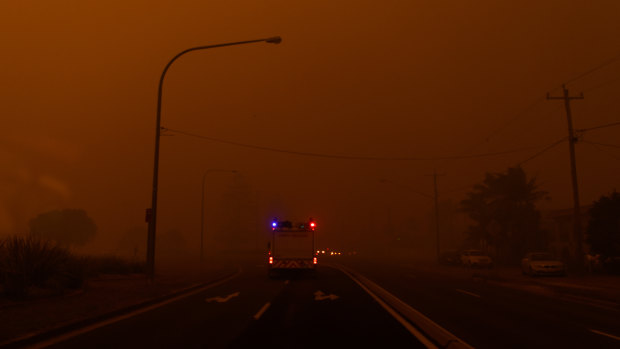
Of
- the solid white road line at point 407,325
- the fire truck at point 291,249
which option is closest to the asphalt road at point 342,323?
the solid white road line at point 407,325

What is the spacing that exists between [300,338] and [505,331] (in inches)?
178

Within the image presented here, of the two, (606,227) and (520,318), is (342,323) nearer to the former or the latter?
(520,318)

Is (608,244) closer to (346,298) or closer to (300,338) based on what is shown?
(346,298)

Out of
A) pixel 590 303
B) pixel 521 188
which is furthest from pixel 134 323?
pixel 521 188

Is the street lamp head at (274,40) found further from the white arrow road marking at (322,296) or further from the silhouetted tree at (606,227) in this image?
the silhouetted tree at (606,227)

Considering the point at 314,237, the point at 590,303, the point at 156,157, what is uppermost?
the point at 156,157

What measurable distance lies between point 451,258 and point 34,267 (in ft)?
150

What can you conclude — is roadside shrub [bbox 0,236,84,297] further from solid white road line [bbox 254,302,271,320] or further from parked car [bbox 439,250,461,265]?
parked car [bbox 439,250,461,265]

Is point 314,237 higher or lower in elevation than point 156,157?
lower

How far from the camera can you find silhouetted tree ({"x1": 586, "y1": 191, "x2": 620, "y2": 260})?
113ft

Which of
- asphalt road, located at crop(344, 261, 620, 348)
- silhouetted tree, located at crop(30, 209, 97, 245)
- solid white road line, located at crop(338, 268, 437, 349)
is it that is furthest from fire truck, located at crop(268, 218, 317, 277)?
silhouetted tree, located at crop(30, 209, 97, 245)

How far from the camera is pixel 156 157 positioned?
21938 mm

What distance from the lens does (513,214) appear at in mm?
53719

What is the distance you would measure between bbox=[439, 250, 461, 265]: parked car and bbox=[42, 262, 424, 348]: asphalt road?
3780cm
